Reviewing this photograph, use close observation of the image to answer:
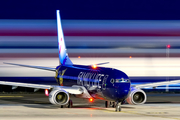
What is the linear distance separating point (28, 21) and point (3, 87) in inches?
330

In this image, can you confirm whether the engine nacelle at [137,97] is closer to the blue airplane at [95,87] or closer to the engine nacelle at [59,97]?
the blue airplane at [95,87]

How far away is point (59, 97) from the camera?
25406mm

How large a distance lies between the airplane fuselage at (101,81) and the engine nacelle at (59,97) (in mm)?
1661

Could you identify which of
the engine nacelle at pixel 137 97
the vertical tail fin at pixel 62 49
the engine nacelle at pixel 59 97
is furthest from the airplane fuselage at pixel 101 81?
the vertical tail fin at pixel 62 49

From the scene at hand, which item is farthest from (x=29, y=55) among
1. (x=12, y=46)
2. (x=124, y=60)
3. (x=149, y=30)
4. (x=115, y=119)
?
(x=115, y=119)

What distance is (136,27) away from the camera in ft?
123

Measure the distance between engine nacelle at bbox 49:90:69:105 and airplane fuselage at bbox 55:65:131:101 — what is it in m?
1.66

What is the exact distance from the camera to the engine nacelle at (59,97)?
24891 mm

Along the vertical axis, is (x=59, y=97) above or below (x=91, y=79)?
below

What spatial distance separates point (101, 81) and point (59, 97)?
10.6 feet

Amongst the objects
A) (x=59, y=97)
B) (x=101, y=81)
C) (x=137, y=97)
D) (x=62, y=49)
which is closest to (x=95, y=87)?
(x=101, y=81)

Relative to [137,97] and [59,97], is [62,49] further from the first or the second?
[137,97]

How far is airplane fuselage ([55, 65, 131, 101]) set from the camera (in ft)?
73.9

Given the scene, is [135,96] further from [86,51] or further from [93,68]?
[86,51]
